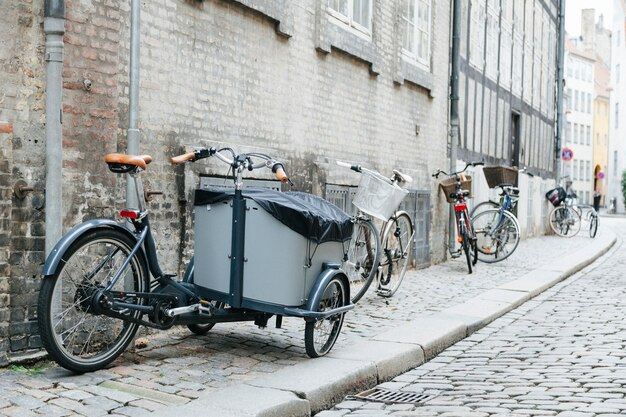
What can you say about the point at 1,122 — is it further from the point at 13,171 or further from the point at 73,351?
the point at 73,351

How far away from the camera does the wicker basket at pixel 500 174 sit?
13.5 m

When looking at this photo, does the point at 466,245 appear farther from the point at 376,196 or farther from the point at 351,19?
the point at 376,196

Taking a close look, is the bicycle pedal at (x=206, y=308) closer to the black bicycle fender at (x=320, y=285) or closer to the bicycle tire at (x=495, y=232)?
the black bicycle fender at (x=320, y=285)

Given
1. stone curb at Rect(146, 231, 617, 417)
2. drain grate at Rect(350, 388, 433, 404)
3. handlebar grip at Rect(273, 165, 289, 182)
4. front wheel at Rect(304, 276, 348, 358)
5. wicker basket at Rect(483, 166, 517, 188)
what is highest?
wicker basket at Rect(483, 166, 517, 188)

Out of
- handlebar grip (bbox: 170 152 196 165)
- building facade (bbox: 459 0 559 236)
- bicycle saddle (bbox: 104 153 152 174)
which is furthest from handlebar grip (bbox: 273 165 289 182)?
building facade (bbox: 459 0 559 236)

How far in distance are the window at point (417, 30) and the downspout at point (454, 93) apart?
1.01 meters

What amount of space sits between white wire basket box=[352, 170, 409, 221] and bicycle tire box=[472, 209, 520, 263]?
4785 millimetres

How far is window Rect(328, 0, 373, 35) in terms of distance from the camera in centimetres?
988

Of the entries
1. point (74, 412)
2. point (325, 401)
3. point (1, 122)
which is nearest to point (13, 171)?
point (1, 122)

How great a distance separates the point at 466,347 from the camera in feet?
22.6

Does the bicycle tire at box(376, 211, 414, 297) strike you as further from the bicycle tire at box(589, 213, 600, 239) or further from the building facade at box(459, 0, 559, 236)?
the bicycle tire at box(589, 213, 600, 239)

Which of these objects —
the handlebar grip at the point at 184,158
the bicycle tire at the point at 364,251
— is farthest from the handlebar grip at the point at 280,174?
the bicycle tire at the point at 364,251

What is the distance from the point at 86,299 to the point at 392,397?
1.89 m

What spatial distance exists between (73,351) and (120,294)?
569 mm
